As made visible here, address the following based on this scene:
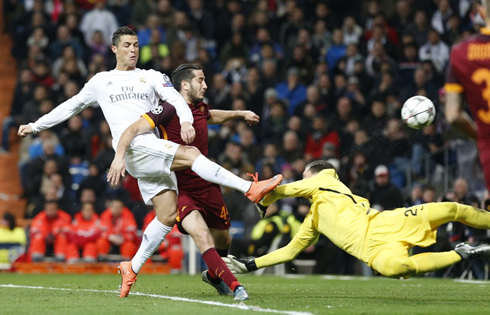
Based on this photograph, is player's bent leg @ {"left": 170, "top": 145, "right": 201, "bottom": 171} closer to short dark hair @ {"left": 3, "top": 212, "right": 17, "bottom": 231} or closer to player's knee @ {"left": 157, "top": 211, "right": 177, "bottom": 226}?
player's knee @ {"left": 157, "top": 211, "right": 177, "bottom": 226}

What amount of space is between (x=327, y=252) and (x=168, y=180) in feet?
21.7

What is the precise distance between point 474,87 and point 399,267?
1.88 metres

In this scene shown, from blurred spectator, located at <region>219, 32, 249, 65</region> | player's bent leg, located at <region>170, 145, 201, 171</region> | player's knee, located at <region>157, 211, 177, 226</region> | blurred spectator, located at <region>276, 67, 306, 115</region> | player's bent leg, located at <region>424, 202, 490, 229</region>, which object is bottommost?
player's knee, located at <region>157, 211, 177, 226</region>

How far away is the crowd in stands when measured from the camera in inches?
591

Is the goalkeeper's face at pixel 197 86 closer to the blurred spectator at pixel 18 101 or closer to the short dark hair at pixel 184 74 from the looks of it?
the short dark hair at pixel 184 74

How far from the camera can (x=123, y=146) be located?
7.89 m

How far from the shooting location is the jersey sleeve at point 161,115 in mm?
8134

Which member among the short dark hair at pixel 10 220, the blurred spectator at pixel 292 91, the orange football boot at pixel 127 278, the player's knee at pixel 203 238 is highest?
the blurred spectator at pixel 292 91

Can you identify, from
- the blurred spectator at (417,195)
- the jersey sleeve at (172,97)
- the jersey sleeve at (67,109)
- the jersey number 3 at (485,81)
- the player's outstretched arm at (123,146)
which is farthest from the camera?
the blurred spectator at (417,195)

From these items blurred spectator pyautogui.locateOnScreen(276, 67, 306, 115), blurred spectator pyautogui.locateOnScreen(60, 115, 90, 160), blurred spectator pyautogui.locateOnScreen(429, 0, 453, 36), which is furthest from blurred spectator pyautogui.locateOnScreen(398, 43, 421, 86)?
blurred spectator pyautogui.locateOnScreen(60, 115, 90, 160)

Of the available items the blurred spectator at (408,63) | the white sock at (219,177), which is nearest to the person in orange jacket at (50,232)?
the blurred spectator at (408,63)

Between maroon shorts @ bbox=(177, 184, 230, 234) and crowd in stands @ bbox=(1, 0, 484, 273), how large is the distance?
5.74 m

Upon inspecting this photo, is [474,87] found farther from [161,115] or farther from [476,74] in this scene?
[161,115]

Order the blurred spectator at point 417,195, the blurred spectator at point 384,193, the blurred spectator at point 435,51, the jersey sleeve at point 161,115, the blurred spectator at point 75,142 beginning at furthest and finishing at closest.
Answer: the blurred spectator at point 75,142 < the blurred spectator at point 435,51 < the blurred spectator at point 417,195 < the blurred spectator at point 384,193 < the jersey sleeve at point 161,115
